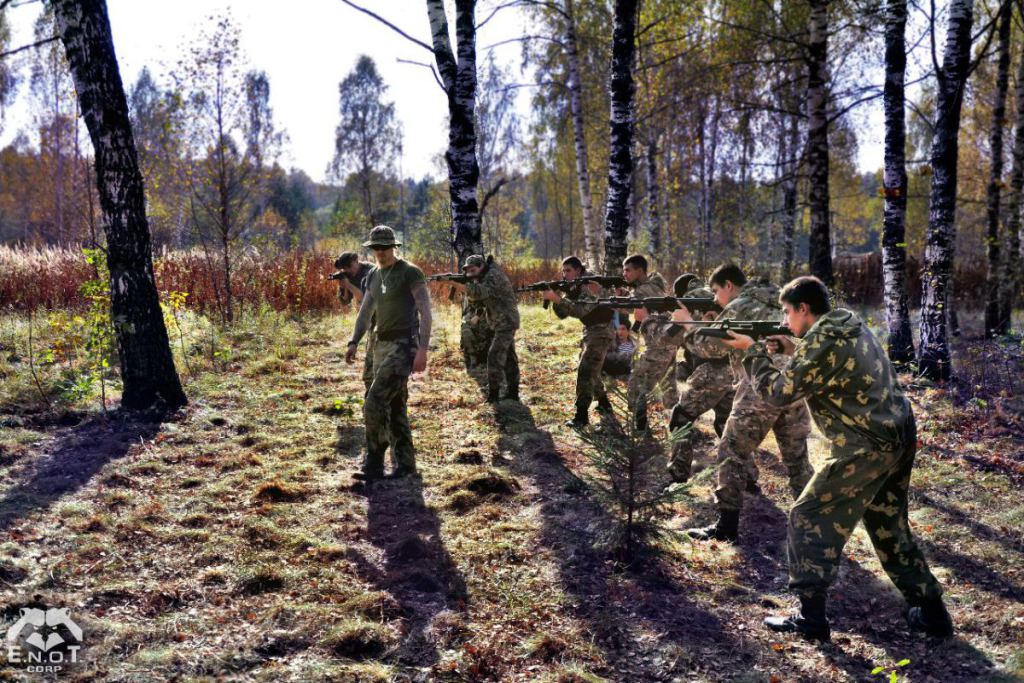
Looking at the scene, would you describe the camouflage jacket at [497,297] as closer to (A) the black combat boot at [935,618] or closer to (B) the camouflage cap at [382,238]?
(B) the camouflage cap at [382,238]

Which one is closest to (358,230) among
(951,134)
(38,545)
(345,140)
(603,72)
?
(345,140)

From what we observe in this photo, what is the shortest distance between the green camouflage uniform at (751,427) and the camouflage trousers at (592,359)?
2269 millimetres

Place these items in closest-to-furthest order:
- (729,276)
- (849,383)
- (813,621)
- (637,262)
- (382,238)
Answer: (849,383) < (813,621) < (729,276) < (382,238) < (637,262)

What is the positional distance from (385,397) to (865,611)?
3.70 m

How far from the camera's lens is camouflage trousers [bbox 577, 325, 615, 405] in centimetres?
733

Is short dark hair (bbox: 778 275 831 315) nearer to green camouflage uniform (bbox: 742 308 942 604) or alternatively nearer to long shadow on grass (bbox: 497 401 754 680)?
green camouflage uniform (bbox: 742 308 942 604)

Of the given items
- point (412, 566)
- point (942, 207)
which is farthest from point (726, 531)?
point (942, 207)

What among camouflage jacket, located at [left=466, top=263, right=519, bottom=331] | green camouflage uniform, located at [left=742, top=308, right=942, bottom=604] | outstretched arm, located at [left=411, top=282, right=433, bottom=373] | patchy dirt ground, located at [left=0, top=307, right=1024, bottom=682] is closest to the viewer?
A: patchy dirt ground, located at [left=0, top=307, right=1024, bottom=682]

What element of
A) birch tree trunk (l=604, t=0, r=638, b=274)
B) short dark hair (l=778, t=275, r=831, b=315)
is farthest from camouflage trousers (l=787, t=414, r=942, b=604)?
birch tree trunk (l=604, t=0, r=638, b=274)

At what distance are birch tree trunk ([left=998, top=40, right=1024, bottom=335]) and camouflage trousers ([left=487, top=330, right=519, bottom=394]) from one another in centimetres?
835

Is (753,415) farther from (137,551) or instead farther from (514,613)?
(137,551)

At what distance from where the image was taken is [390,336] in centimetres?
562

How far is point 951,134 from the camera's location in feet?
28.6

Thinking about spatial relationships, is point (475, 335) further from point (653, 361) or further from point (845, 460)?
point (845, 460)
